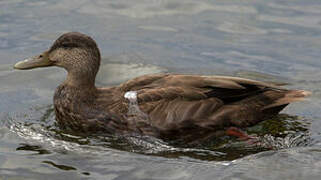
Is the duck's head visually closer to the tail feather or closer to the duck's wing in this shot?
the duck's wing

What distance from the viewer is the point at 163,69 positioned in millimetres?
12047

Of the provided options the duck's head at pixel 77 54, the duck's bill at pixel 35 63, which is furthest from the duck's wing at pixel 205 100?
the duck's bill at pixel 35 63

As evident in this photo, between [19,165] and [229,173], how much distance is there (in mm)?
2358

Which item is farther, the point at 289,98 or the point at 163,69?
the point at 163,69

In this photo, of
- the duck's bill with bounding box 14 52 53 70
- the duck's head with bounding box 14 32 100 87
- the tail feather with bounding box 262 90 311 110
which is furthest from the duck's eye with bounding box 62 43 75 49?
the tail feather with bounding box 262 90 311 110

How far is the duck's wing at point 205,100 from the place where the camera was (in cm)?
856

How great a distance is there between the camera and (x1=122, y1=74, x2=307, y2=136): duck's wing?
856 centimetres

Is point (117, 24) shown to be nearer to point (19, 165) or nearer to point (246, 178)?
point (19, 165)

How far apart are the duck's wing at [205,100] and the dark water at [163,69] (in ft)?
0.95

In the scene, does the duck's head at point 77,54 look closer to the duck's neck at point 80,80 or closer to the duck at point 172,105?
the duck's neck at point 80,80

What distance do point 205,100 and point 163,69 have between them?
3460 millimetres

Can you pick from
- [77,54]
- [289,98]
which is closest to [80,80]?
[77,54]

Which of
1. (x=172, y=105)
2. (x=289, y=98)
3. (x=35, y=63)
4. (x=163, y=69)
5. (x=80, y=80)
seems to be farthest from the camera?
(x=163, y=69)

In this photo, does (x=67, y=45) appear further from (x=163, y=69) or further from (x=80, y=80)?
(x=163, y=69)
